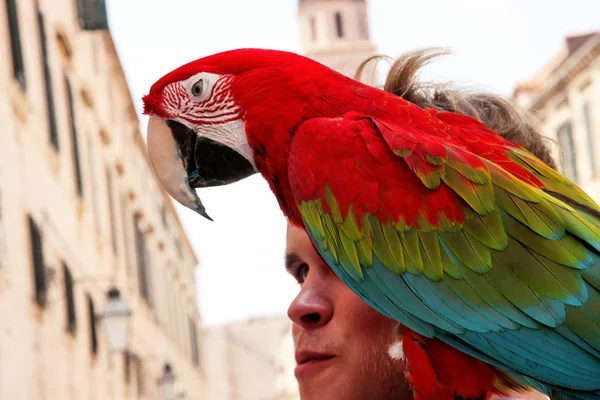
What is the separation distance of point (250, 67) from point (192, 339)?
104ft

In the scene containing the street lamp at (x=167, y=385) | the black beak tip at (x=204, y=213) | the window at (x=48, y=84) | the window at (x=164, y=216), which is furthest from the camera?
the window at (x=164, y=216)

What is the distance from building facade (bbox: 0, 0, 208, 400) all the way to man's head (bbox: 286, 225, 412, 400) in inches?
228

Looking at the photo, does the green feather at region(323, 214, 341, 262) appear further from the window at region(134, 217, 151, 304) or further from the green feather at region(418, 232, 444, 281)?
the window at region(134, 217, 151, 304)

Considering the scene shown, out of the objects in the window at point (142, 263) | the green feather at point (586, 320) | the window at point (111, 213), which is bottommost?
the window at point (142, 263)

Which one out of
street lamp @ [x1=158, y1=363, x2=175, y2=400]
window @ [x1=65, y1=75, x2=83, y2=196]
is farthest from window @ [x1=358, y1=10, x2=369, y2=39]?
window @ [x1=65, y1=75, x2=83, y2=196]

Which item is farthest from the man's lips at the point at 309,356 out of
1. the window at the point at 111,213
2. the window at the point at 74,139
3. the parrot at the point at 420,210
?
the window at the point at 111,213

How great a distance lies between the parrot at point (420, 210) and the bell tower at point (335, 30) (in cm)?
4953

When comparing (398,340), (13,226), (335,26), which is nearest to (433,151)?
(398,340)

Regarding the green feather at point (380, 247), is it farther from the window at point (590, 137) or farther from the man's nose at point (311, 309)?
the window at point (590, 137)

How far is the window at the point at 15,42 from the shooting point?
934cm

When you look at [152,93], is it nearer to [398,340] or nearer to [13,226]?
[398,340]

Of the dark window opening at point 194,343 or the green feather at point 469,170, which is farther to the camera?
the dark window opening at point 194,343

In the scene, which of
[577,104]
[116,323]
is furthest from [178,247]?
[116,323]

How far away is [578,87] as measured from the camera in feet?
68.4
